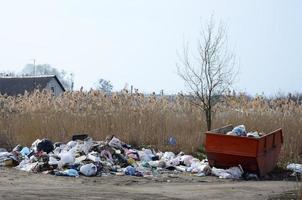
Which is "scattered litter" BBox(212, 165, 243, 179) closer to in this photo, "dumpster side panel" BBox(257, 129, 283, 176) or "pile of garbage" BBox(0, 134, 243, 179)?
"pile of garbage" BBox(0, 134, 243, 179)

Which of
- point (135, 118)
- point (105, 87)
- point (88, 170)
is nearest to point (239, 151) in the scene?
point (88, 170)

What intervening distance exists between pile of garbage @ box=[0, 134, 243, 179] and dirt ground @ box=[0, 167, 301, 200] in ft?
1.42

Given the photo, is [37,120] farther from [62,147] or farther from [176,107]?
[176,107]

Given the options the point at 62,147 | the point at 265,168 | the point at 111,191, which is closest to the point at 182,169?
the point at 265,168

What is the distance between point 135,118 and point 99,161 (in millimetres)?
4851

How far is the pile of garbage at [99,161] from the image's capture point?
13.7 meters

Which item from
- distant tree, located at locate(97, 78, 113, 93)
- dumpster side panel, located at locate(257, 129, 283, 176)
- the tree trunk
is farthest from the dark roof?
dumpster side panel, located at locate(257, 129, 283, 176)

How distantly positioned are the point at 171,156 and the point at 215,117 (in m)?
4.29

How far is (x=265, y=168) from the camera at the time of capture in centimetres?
1480

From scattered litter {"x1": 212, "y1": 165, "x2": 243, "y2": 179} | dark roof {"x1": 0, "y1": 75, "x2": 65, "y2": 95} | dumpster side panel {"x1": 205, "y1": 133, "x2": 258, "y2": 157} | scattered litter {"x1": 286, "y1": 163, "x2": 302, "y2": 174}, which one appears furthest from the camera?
dark roof {"x1": 0, "y1": 75, "x2": 65, "y2": 95}

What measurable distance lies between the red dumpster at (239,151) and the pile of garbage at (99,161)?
25cm

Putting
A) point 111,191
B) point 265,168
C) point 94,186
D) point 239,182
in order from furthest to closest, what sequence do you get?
1. point 265,168
2. point 239,182
3. point 94,186
4. point 111,191

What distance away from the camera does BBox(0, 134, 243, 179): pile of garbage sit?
45.1ft

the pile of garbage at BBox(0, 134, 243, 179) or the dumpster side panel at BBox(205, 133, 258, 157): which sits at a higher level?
the dumpster side panel at BBox(205, 133, 258, 157)
